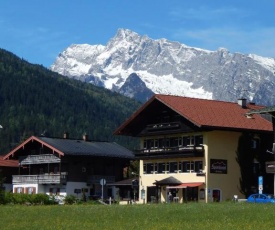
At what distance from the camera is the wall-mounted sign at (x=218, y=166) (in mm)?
74312

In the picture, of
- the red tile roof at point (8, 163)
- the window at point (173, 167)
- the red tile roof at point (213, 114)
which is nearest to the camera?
the red tile roof at point (213, 114)

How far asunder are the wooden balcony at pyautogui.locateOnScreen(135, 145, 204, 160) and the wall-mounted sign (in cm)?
137

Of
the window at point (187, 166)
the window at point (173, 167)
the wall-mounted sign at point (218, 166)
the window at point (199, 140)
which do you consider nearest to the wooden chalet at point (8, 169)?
the window at point (173, 167)

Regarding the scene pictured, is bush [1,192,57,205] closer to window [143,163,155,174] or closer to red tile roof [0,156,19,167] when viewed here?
window [143,163,155,174]

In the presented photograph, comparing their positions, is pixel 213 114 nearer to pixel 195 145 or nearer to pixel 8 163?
pixel 195 145

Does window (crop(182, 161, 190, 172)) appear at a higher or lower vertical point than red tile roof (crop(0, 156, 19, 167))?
lower

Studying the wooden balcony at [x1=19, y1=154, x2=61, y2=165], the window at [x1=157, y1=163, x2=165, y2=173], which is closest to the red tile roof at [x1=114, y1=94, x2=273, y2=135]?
the window at [x1=157, y1=163, x2=165, y2=173]

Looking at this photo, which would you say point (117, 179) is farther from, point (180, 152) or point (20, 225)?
point (20, 225)

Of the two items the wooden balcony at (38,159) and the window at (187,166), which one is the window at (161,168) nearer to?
the window at (187,166)

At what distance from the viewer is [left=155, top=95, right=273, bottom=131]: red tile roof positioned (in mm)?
73438

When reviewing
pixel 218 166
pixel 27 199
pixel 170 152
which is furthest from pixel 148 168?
pixel 27 199

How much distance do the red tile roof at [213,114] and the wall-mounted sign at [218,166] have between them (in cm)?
367

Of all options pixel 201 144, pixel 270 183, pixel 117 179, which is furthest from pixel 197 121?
pixel 117 179

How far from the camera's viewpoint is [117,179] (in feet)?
324
